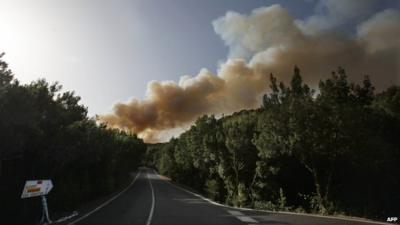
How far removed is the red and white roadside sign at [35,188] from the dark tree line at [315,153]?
1624 cm

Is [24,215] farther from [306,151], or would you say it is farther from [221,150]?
[221,150]

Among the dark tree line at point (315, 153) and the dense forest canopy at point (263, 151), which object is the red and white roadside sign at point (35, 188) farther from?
the dark tree line at point (315, 153)

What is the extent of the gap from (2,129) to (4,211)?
349 centimetres

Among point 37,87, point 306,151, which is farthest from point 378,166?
point 37,87

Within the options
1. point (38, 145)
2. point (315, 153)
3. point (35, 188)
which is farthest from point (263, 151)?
point (35, 188)

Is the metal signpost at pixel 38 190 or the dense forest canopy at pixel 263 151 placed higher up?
the dense forest canopy at pixel 263 151

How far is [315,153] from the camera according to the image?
29797 millimetres

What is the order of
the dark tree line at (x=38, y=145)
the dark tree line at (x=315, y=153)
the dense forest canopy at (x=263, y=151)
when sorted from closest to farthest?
1. the dark tree line at (x=38, y=145)
2. the dense forest canopy at (x=263, y=151)
3. the dark tree line at (x=315, y=153)

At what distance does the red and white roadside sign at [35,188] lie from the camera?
16805 mm

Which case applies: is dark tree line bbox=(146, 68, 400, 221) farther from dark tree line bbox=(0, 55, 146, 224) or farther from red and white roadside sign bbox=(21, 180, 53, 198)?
red and white roadside sign bbox=(21, 180, 53, 198)

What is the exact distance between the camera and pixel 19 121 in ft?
53.4

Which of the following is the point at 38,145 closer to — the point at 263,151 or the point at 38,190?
the point at 38,190

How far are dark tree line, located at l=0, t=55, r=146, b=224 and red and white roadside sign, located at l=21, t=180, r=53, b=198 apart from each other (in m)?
0.91

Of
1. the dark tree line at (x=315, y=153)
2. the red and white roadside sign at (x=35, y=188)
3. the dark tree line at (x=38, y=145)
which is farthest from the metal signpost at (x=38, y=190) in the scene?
the dark tree line at (x=315, y=153)
